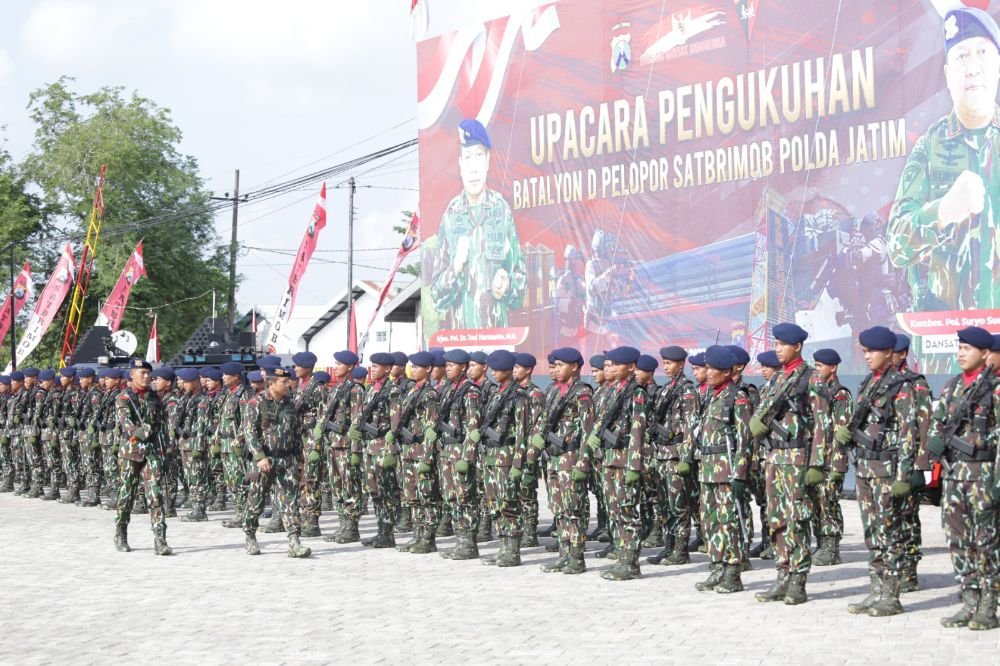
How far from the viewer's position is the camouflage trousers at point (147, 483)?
12.0m

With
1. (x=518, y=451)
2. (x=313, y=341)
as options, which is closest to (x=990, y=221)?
(x=518, y=451)

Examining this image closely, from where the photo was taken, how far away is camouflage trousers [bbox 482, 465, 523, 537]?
10977 millimetres

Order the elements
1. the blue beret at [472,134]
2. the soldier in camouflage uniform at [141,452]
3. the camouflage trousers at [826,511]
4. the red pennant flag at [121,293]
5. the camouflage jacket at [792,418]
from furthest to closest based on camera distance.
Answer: the red pennant flag at [121,293] → the blue beret at [472,134] → the soldier in camouflage uniform at [141,452] → the camouflage trousers at [826,511] → the camouflage jacket at [792,418]

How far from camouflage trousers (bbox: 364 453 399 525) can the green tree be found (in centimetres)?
3673

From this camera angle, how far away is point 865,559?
11.1m

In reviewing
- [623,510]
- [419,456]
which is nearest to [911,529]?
[623,510]

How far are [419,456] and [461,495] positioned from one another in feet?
2.63

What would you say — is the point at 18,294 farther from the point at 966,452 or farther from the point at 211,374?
the point at 966,452

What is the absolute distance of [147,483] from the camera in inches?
473

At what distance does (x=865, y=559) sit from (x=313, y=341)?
48.2 metres

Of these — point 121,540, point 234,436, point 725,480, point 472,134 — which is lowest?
point 121,540

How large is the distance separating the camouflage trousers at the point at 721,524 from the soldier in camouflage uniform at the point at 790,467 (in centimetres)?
36

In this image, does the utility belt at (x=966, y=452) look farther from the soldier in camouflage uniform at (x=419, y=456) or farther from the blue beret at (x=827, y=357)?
the soldier in camouflage uniform at (x=419, y=456)

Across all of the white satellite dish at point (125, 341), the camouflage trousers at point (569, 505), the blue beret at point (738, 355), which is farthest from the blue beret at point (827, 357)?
the white satellite dish at point (125, 341)
